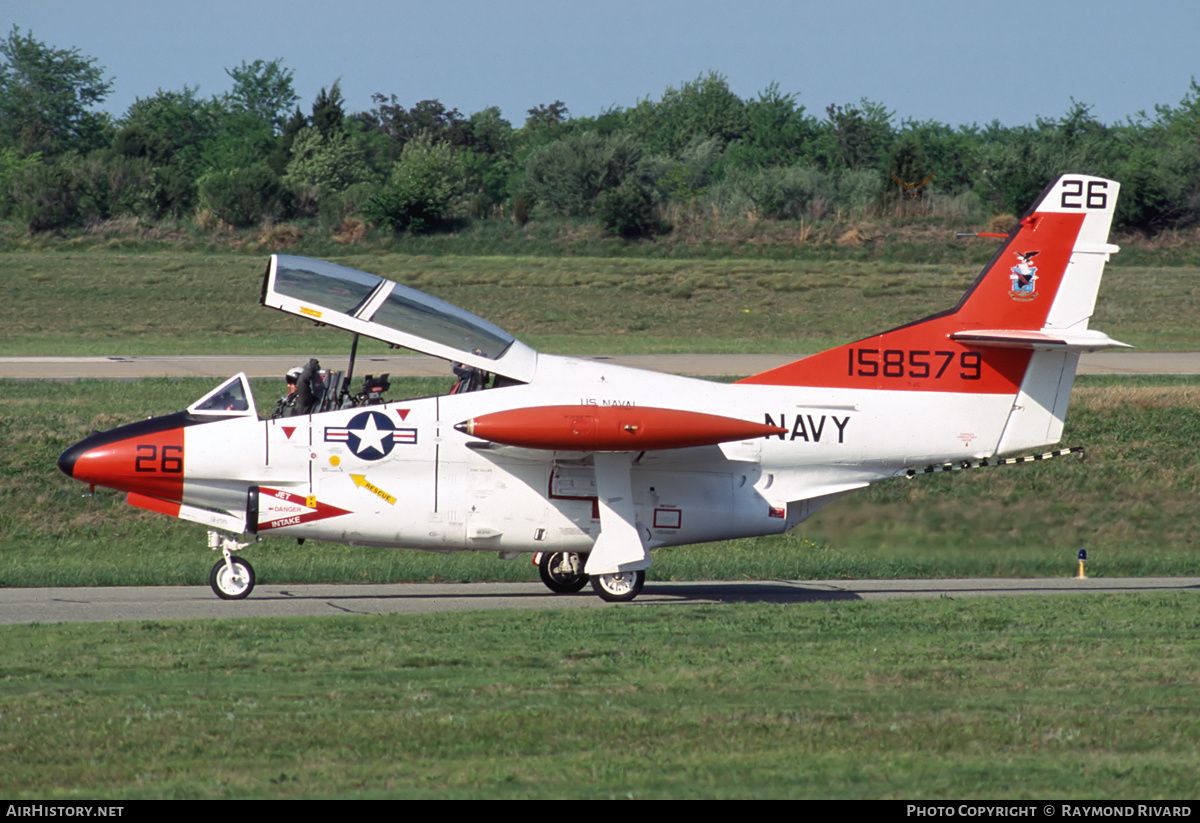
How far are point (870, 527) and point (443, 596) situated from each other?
4661mm

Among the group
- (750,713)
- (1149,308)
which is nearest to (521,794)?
(750,713)

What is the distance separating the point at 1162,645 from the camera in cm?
1002

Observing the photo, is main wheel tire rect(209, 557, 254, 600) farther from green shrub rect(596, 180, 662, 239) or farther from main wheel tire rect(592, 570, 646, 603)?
green shrub rect(596, 180, 662, 239)

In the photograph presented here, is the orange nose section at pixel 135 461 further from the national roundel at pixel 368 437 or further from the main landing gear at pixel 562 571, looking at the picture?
the main landing gear at pixel 562 571

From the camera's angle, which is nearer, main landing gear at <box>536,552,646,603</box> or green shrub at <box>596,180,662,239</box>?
main landing gear at <box>536,552,646,603</box>

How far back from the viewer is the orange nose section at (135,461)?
1231cm

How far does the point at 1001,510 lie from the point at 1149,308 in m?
35.0

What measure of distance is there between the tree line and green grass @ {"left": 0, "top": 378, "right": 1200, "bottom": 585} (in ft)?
121

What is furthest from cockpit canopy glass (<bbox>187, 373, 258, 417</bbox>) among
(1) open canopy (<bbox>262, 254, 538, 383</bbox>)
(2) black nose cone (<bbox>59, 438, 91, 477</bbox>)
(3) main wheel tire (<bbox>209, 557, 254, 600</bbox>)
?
(3) main wheel tire (<bbox>209, 557, 254, 600</bbox>)

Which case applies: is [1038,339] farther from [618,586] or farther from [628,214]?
[628,214]

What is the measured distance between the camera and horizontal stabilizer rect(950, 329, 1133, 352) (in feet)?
42.7

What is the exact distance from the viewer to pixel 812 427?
1332 centimetres

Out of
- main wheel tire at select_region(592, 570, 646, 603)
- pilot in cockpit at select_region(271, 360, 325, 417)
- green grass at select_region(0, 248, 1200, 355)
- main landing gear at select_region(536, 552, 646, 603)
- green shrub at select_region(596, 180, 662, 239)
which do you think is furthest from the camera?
green shrub at select_region(596, 180, 662, 239)

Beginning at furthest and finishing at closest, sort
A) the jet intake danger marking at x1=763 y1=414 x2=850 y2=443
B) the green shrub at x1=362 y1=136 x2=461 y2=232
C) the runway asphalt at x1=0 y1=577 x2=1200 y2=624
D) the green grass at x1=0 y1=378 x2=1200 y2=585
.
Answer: the green shrub at x1=362 y1=136 x2=461 y2=232, the green grass at x1=0 y1=378 x2=1200 y2=585, the jet intake danger marking at x1=763 y1=414 x2=850 y2=443, the runway asphalt at x1=0 y1=577 x2=1200 y2=624
